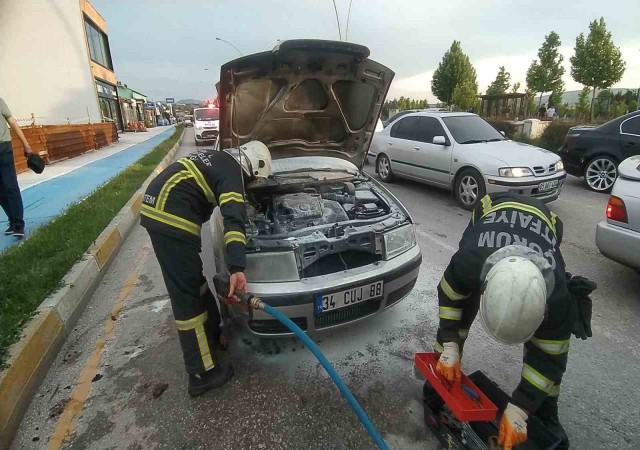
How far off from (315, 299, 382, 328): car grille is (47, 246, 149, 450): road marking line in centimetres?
147

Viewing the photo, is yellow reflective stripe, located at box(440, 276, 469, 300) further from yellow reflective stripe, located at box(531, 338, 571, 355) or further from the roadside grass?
the roadside grass

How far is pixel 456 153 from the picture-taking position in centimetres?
589

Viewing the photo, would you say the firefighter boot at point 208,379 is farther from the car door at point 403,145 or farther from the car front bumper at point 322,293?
the car door at point 403,145

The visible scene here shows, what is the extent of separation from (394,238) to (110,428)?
6.63 ft

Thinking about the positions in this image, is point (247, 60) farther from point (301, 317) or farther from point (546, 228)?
point (546, 228)

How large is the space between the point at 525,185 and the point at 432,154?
1.75 metres

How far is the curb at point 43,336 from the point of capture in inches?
77.4

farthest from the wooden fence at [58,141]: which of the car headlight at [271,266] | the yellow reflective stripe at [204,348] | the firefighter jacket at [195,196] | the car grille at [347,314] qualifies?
the car grille at [347,314]

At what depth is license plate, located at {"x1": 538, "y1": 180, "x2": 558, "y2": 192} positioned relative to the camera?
512cm

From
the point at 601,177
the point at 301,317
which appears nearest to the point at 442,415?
the point at 301,317

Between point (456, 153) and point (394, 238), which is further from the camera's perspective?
point (456, 153)

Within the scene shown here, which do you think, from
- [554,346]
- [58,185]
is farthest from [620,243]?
[58,185]

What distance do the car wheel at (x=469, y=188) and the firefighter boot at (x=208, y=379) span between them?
4.62 meters

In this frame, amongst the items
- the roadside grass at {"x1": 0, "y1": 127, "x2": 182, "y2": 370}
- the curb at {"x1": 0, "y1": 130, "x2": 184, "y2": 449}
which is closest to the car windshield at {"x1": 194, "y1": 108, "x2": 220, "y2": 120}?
the roadside grass at {"x1": 0, "y1": 127, "x2": 182, "y2": 370}
